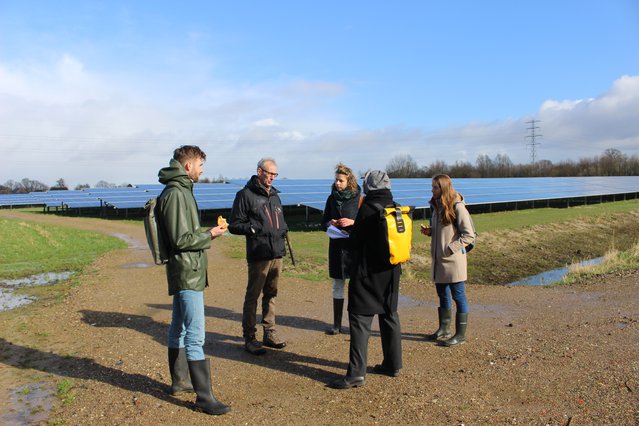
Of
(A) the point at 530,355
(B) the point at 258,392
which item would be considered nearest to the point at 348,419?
(B) the point at 258,392

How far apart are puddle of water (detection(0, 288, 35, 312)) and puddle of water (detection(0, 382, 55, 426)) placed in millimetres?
3770

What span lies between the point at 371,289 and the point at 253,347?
63.7 inches

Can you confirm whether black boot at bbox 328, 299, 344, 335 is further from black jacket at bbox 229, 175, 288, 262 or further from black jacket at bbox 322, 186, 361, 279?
black jacket at bbox 229, 175, 288, 262

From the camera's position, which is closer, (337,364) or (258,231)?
(337,364)

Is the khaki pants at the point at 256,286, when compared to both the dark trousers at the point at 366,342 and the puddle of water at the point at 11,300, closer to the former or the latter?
the dark trousers at the point at 366,342

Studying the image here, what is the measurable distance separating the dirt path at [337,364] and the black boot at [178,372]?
0.10 m

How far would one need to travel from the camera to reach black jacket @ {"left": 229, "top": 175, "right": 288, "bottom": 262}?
17.3ft

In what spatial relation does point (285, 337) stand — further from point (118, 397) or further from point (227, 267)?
point (227, 267)

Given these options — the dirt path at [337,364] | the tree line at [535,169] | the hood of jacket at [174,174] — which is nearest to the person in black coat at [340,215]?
the dirt path at [337,364]

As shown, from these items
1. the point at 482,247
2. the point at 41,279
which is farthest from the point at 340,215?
the point at 482,247

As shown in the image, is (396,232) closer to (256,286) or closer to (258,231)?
(258,231)

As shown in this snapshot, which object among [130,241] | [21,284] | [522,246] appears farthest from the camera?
[522,246]

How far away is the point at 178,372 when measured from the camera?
168 inches

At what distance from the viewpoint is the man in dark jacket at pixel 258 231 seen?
530 centimetres
